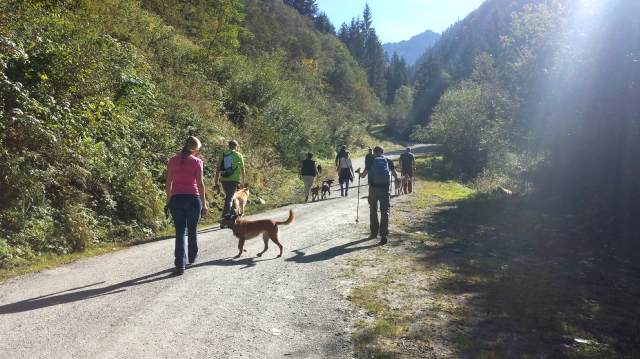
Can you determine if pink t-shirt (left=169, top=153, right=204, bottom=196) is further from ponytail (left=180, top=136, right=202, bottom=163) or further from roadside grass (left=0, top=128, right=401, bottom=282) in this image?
roadside grass (left=0, top=128, right=401, bottom=282)

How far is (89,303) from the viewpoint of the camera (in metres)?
5.79

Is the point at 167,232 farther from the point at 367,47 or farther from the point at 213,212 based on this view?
the point at 367,47

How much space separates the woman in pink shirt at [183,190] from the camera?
23.1 feet

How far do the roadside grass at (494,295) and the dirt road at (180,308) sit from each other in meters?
0.58

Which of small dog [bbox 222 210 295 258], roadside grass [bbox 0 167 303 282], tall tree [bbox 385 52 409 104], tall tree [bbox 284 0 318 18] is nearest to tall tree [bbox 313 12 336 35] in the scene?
tall tree [bbox 284 0 318 18]

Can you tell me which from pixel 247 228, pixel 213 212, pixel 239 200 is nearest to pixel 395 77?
pixel 213 212

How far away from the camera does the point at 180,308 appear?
5.70 meters

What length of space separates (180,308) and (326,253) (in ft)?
12.8

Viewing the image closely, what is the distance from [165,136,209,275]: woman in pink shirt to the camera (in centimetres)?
703

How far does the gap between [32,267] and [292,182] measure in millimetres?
16339

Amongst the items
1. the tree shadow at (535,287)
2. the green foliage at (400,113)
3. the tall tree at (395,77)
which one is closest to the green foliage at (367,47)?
the tall tree at (395,77)

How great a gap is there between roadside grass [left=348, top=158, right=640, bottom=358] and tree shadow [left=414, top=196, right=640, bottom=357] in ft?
0.07

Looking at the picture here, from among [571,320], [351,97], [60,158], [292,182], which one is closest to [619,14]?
[571,320]

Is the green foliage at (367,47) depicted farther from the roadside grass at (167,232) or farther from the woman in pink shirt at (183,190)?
the woman in pink shirt at (183,190)
